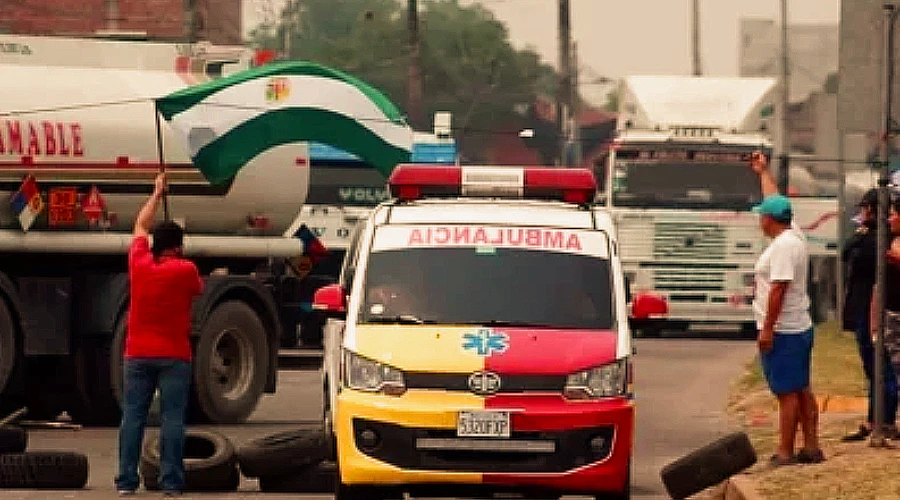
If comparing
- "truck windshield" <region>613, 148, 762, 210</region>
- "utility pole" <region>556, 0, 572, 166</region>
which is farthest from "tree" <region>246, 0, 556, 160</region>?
"truck windshield" <region>613, 148, 762, 210</region>

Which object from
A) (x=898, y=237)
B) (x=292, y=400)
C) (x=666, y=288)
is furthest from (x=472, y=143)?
(x=898, y=237)

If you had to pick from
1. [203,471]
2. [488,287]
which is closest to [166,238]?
[203,471]

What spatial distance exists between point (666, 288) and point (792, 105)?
2540 inches

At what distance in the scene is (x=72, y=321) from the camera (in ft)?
74.8

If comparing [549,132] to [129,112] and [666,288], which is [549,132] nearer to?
[666,288]

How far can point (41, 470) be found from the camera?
54.9 ft

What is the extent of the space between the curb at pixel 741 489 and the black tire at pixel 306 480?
103 inches

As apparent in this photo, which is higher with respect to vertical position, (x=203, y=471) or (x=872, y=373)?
(x=872, y=373)

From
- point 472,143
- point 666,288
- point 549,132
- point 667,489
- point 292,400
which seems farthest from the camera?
point 472,143

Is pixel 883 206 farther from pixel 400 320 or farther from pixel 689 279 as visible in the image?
pixel 689 279

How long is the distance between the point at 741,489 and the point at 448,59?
82.1 metres

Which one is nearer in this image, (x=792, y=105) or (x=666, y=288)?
(x=666, y=288)

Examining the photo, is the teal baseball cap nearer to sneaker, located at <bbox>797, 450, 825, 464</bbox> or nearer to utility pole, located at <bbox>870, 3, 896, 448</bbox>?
utility pole, located at <bbox>870, 3, 896, 448</bbox>

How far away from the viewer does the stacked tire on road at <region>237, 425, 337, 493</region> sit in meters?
16.7
